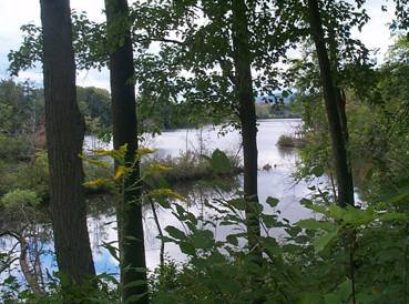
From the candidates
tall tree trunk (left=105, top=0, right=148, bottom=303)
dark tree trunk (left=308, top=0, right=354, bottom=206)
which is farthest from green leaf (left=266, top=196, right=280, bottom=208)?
tall tree trunk (left=105, top=0, right=148, bottom=303)

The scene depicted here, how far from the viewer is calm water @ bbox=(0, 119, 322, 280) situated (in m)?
3.59

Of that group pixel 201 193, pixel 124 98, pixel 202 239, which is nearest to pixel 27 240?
pixel 124 98

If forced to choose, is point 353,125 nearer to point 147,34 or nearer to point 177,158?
point 147,34

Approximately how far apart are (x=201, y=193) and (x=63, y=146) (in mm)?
2121

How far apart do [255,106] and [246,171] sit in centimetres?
92

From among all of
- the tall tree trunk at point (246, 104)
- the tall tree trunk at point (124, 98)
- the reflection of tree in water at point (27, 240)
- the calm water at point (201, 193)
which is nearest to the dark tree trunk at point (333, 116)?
the calm water at point (201, 193)

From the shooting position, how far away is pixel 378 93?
4.93 m

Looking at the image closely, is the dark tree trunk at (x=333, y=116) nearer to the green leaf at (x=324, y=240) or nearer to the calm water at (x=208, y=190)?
the calm water at (x=208, y=190)

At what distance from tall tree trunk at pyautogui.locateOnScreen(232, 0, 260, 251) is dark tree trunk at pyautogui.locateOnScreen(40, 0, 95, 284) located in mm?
1311

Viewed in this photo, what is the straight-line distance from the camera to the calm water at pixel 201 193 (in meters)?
3.59

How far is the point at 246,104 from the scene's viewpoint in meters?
6.55

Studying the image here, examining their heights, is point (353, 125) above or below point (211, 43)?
below

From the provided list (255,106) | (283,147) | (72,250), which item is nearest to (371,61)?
(255,106)

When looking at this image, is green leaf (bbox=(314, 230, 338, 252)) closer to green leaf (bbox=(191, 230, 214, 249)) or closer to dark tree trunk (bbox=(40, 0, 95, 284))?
green leaf (bbox=(191, 230, 214, 249))
